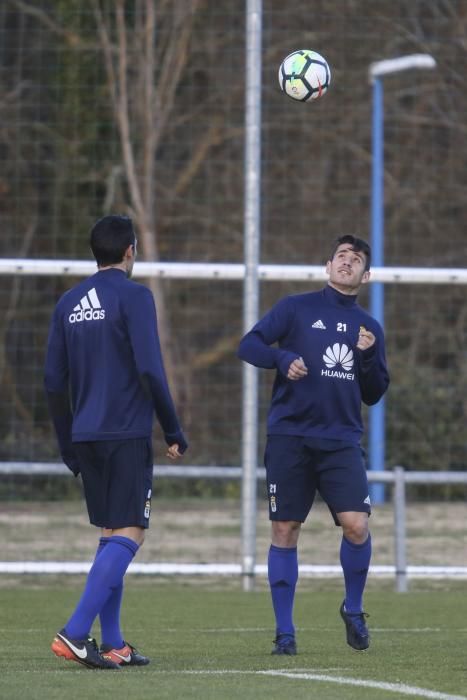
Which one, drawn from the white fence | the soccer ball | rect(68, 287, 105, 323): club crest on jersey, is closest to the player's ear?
rect(68, 287, 105, 323): club crest on jersey

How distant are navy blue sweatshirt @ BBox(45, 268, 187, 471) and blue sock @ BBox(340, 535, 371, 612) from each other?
1232 millimetres

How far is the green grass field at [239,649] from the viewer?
6.00 metres

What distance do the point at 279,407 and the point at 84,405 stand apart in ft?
3.80

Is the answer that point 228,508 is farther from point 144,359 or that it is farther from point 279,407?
point 144,359

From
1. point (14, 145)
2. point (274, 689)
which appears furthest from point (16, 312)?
point (274, 689)

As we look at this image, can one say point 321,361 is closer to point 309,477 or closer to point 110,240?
point 309,477

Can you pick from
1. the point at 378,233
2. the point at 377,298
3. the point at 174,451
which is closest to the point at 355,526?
the point at 174,451

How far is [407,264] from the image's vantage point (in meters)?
26.7

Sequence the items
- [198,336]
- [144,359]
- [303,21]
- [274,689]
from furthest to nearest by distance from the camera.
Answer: [198,336] < [303,21] < [144,359] < [274,689]

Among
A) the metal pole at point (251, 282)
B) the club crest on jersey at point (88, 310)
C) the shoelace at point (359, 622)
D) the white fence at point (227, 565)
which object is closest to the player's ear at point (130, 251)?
the club crest on jersey at point (88, 310)

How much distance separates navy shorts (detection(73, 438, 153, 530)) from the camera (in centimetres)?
678

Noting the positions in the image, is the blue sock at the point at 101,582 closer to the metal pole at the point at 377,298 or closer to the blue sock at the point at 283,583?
the blue sock at the point at 283,583

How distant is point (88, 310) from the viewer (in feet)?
22.5

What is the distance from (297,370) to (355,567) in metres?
0.97
